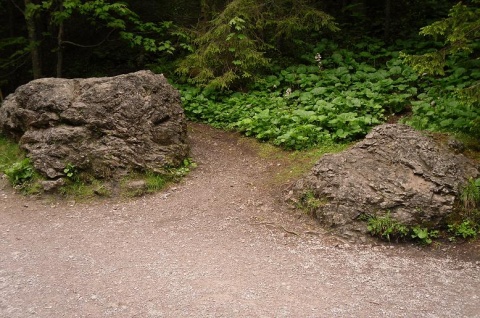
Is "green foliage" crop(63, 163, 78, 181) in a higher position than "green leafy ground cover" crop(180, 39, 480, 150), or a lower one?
lower

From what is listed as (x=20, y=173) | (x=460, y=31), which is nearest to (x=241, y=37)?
(x=460, y=31)

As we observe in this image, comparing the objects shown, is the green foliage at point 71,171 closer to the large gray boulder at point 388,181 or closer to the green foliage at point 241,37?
the large gray boulder at point 388,181

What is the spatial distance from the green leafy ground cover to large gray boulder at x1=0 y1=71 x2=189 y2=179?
6.85ft

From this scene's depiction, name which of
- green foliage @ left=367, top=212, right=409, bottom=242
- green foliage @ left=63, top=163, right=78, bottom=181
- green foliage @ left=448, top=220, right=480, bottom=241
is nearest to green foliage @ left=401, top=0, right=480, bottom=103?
green foliage @ left=448, top=220, right=480, bottom=241

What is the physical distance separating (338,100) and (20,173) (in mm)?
6586

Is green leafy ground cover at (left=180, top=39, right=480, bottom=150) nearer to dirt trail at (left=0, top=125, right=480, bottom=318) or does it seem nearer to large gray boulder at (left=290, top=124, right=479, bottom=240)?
large gray boulder at (left=290, top=124, right=479, bottom=240)

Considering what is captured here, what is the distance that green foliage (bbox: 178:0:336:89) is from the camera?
396 inches

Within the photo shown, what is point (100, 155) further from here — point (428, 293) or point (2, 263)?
point (428, 293)

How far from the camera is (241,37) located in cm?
996

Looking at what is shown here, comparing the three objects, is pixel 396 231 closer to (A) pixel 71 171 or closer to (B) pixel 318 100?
(B) pixel 318 100

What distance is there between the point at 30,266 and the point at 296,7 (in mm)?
8476

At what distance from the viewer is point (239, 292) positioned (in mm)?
4469

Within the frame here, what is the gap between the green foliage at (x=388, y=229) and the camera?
218 inches

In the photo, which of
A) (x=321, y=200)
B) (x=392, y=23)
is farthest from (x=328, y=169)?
(x=392, y=23)
